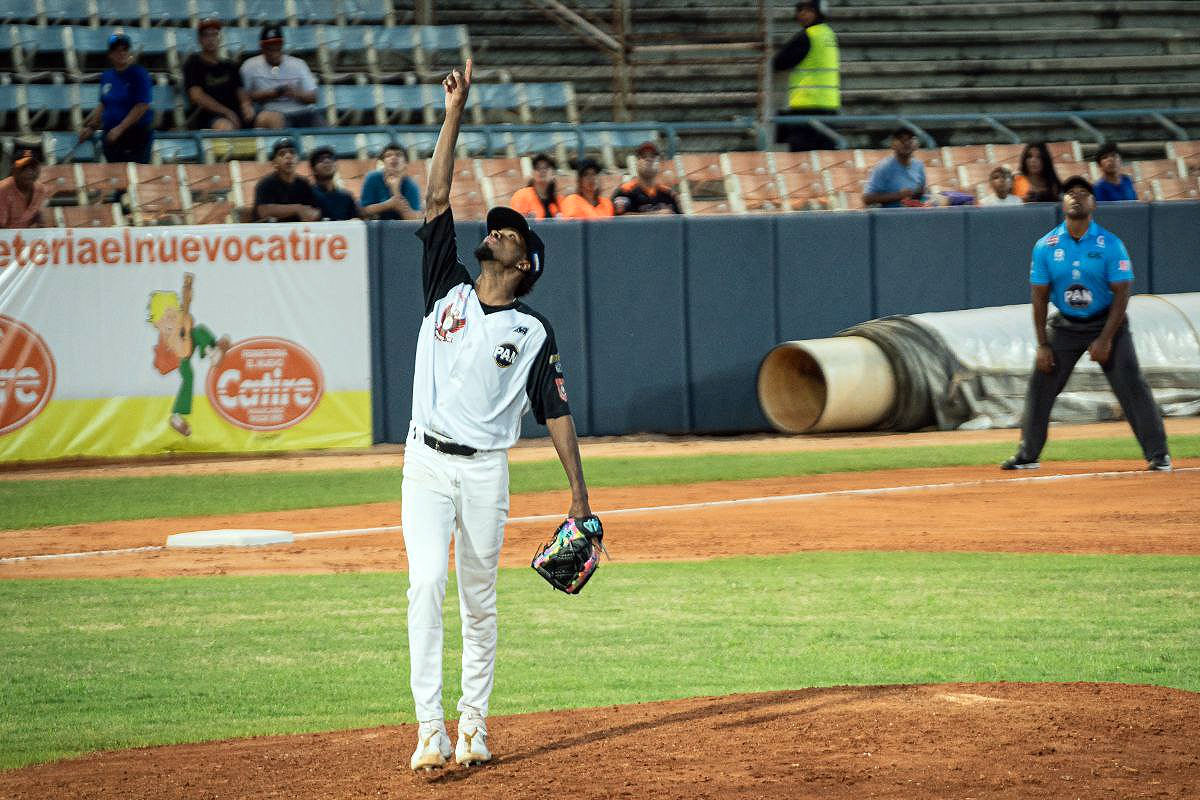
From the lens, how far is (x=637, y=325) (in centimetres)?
1681

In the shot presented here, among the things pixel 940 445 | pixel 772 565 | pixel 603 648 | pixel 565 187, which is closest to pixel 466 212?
pixel 565 187

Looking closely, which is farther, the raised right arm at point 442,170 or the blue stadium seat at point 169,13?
the blue stadium seat at point 169,13

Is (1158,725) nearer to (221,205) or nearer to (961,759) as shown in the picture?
(961,759)

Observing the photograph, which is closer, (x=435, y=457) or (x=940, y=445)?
(x=435, y=457)

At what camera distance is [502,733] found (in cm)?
589

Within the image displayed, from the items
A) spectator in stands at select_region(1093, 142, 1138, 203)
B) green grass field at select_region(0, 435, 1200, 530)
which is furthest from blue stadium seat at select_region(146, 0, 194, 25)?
spectator in stands at select_region(1093, 142, 1138, 203)

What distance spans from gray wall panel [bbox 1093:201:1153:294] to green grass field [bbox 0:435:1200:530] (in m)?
3.55

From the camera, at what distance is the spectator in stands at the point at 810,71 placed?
776 inches

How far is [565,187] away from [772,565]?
9045 millimetres

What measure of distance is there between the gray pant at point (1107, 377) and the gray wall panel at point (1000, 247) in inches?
211

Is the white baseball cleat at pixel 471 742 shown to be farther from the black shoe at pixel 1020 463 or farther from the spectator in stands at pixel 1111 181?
the spectator in stands at pixel 1111 181

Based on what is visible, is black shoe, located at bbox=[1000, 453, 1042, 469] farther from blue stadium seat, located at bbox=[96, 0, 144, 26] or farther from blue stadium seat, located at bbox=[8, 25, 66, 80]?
blue stadium seat, located at bbox=[96, 0, 144, 26]

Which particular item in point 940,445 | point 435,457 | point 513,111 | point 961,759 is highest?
point 513,111

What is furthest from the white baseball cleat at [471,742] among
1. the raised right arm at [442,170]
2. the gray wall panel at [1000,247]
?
the gray wall panel at [1000,247]
